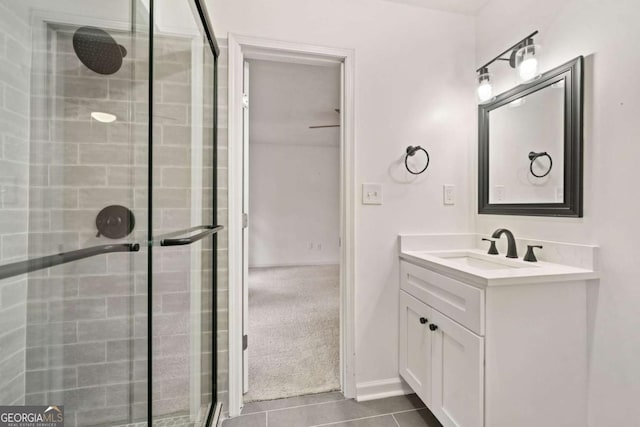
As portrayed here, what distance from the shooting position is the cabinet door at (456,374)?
1.08 m

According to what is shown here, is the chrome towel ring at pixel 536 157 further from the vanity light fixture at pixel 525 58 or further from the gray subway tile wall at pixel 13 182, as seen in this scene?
the gray subway tile wall at pixel 13 182

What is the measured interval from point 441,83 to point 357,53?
1.95ft

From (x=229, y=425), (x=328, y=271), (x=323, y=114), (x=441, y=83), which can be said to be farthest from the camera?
(x=328, y=271)

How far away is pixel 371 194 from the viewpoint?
1.68m

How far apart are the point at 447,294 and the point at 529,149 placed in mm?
940

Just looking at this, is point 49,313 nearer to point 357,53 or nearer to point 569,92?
point 357,53

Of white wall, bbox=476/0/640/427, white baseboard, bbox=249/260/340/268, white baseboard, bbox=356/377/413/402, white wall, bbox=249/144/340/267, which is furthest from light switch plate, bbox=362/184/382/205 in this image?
white baseboard, bbox=249/260/340/268

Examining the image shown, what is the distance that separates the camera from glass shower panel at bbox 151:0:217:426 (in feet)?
3.44

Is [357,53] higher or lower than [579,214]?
higher

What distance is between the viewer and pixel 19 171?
763mm

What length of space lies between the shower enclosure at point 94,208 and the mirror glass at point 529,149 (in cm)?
170

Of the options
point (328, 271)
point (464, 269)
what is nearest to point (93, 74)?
point (464, 269)

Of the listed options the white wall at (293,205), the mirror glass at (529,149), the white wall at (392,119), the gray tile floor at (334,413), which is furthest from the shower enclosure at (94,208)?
the white wall at (293,205)

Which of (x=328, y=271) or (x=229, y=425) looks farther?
(x=328, y=271)
